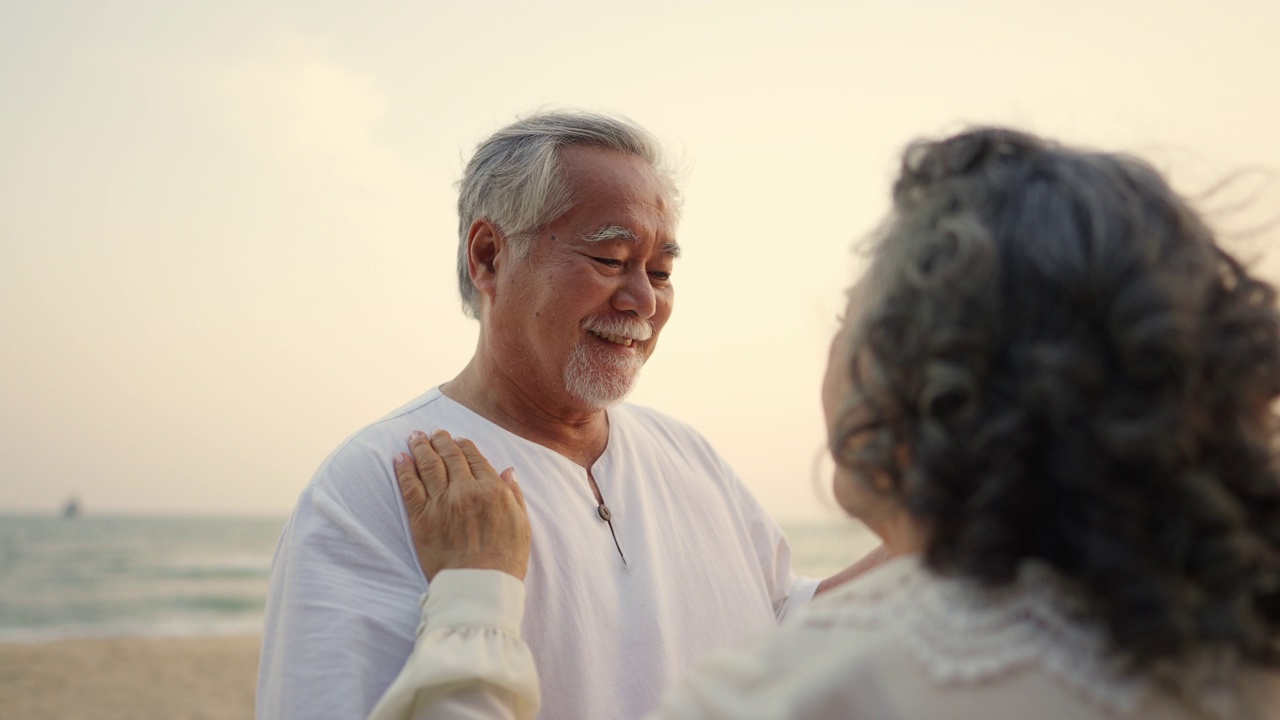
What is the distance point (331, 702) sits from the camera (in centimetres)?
189

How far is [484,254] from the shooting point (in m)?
2.74

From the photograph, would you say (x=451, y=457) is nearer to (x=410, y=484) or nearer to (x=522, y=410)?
(x=410, y=484)

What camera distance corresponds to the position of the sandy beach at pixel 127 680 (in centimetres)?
1016

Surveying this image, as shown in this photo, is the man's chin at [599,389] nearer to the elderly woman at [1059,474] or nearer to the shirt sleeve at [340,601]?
the shirt sleeve at [340,601]

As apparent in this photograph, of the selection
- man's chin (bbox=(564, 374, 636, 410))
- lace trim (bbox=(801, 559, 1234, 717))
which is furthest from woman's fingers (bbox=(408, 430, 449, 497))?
lace trim (bbox=(801, 559, 1234, 717))

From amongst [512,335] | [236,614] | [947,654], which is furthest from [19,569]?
[947,654]

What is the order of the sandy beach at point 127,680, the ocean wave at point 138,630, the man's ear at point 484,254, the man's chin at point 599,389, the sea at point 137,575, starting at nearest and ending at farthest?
1. the man's chin at point 599,389
2. the man's ear at point 484,254
3. the sandy beach at point 127,680
4. the ocean wave at point 138,630
5. the sea at point 137,575

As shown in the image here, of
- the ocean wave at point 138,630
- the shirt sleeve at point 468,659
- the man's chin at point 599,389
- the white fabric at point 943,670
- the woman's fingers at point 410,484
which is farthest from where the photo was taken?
the ocean wave at point 138,630

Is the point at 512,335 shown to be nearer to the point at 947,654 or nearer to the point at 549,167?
the point at 549,167

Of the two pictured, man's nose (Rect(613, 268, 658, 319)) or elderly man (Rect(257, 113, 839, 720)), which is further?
man's nose (Rect(613, 268, 658, 319))

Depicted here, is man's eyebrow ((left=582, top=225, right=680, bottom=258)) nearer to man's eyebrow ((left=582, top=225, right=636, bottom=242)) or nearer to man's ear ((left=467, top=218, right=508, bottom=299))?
man's eyebrow ((left=582, top=225, right=636, bottom=242))

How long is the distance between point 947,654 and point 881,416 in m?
0.27

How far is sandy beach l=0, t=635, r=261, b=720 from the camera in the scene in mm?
10164

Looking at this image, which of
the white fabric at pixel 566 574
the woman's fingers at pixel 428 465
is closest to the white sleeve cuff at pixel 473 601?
the white fabric at pixel 566 574
